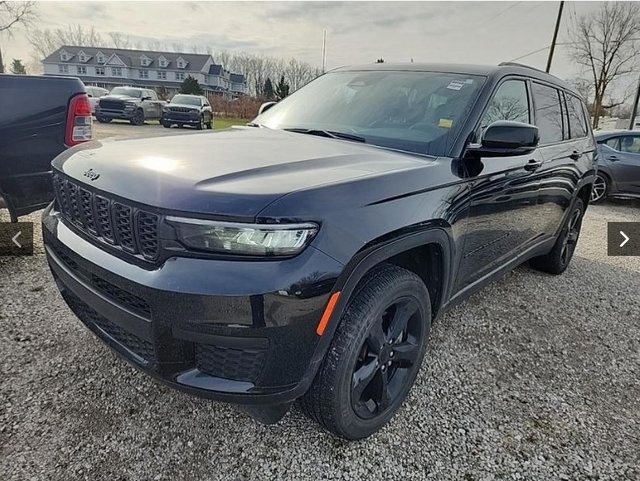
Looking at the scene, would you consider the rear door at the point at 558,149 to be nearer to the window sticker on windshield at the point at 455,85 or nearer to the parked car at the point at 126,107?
the window sticker on windshield at the point at 455,85

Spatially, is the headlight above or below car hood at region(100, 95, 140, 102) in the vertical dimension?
above

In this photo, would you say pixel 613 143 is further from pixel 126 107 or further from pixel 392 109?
pixel 126 107

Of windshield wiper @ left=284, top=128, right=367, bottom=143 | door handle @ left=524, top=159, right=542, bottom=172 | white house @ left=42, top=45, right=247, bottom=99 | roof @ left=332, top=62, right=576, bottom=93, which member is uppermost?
white house @ left=42, top=45, right=247, bottom=99

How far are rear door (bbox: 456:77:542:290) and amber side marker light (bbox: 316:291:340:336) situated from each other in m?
1.15

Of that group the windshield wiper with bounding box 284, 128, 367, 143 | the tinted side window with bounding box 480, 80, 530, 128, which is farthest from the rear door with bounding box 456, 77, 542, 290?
the windshield wiper with bounding box 284, 128, 367, 143

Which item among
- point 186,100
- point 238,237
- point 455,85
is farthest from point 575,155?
point 186,100

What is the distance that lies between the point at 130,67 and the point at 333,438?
77948 millimetres

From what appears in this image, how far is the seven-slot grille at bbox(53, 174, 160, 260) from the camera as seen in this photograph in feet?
5.34

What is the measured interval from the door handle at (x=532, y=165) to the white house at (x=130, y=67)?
68.8 m

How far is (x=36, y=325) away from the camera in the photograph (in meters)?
2.91

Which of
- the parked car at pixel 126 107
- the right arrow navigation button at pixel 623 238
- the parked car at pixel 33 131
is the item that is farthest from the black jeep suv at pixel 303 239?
the parked car at pixel 126 107

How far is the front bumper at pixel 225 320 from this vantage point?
150 centimetres

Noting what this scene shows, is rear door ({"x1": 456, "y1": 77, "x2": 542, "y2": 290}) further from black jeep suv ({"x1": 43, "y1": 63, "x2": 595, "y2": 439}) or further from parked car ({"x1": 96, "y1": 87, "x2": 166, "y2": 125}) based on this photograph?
parked car ({"x1": 96, "y1": 87, "x2": 166, "y2": 125})

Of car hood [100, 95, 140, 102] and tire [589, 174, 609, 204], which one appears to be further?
car hood [100, 95, 140, 102]
